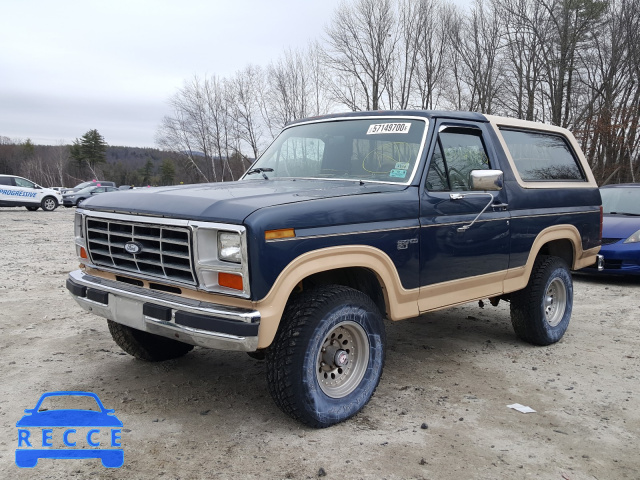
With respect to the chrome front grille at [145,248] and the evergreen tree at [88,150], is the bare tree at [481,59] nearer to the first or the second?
the chrome front grille at [145,248]

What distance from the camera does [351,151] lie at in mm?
4434

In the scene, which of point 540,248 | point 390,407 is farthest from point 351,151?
point 540,248

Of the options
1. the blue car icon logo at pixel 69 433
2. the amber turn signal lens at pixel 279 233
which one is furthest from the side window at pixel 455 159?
the blue car icon logo at pixel 69 433

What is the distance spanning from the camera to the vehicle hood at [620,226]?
8.57 meters

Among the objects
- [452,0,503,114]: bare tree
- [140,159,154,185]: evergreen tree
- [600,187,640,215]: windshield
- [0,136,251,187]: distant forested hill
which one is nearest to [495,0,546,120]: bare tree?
[452,0,503,114]: bare tree

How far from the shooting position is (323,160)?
4539mm

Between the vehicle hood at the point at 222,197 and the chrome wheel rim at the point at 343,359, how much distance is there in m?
0.91

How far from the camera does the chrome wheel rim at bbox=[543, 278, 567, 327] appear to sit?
5.57m

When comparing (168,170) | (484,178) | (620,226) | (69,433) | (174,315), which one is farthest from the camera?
(168,170)

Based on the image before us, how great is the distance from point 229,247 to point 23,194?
27741mm

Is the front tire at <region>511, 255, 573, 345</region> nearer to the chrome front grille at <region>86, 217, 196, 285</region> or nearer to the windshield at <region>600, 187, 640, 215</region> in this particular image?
the chrome front grille at <region>86, 217, 196, 285</region>

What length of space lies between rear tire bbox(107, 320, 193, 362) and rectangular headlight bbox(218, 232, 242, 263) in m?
1.71

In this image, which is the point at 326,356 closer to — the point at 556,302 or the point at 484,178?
the point at 484,178

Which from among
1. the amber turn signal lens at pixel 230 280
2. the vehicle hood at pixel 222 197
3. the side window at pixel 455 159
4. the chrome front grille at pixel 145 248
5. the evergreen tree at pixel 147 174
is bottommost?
the amber turn signal lens at pixel 230 280
